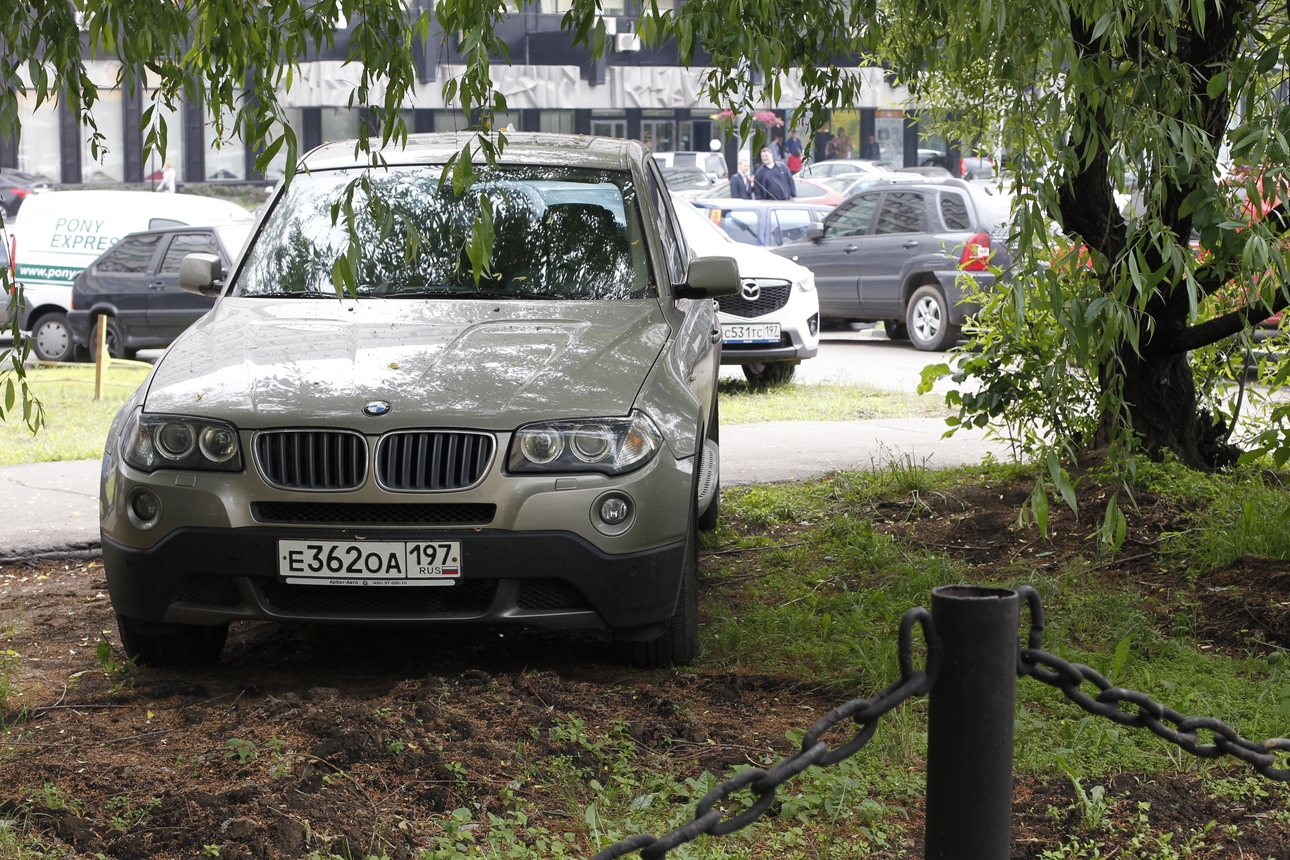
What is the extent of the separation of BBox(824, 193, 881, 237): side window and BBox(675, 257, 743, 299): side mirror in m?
11.2

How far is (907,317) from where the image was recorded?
612 inches

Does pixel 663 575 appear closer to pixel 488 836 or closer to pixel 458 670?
pixel 458 670

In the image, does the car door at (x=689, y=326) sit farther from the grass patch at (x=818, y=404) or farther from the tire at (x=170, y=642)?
A: the grass patch at (x=818, y=404)

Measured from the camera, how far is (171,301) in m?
15.1

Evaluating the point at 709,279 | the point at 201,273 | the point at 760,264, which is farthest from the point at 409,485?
the point at 760,264

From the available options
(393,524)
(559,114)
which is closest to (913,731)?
(393,524)

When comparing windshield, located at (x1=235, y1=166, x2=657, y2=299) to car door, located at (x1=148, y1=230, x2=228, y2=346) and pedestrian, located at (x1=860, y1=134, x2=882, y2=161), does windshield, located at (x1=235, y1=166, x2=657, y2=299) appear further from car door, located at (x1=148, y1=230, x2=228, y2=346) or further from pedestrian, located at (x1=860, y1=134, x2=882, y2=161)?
pedestrian, located at (x1=860, y1=134, x2=882, y2=161)

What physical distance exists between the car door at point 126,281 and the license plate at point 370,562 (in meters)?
12.1

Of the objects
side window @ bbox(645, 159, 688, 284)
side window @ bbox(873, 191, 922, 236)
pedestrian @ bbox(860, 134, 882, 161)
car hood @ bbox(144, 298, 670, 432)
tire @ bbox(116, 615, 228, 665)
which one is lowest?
tire @ bbox(116, 615, 228, 665)

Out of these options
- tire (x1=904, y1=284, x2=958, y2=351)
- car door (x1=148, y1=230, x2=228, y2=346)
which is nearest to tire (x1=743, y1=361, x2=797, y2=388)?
tire (x1=904, y1=284, x2=958, y2=351)

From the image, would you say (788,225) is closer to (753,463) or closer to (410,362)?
(753,463)

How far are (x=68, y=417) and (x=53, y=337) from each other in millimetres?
5781

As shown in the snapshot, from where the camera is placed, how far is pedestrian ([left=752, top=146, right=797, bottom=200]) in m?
24.5

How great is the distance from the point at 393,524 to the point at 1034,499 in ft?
6.00
